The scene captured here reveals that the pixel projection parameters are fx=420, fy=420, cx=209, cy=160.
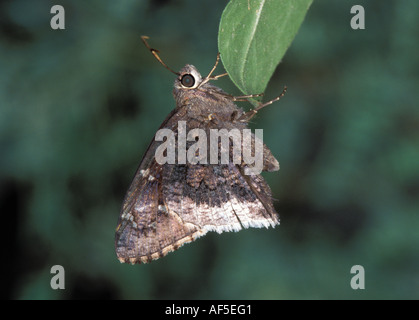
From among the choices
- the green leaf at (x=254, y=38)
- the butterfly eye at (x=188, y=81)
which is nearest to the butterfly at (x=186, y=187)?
the butterfly eye at (x=188, y=81)

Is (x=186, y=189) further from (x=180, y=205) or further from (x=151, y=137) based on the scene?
(x=151, y=137)

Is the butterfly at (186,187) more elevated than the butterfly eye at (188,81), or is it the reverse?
the butterfly eye at (188,81)

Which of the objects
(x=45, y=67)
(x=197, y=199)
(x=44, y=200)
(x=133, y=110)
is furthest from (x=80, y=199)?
(x=197, y=199)

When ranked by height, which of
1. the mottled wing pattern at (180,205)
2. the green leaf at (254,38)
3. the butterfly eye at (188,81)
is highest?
the butterfly eye at (188,81)

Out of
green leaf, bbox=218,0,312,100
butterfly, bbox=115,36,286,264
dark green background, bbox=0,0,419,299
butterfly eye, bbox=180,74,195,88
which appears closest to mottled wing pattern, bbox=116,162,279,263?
butterfly, bbox=115,36,286,264

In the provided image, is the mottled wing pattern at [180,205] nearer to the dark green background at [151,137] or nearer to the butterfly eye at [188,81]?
the butterfly eye at [188,81]

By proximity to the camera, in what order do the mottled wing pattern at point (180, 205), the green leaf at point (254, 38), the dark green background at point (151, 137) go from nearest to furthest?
the green leaf at point (254, 38)
the mottled wing pattern at point (180, 205)
the dark green background at point (151, 137)

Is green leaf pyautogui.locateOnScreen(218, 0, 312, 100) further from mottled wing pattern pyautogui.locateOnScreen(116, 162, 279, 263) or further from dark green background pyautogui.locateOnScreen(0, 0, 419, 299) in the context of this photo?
dark green background pyautogui.locateOnScreen(0, 0, 419, 299)
